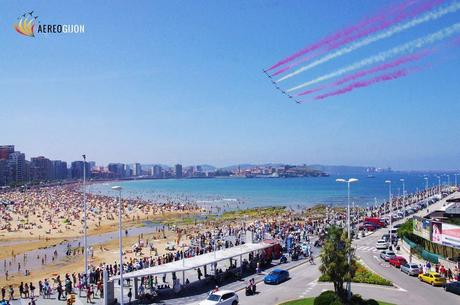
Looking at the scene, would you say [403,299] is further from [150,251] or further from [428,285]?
[150,251]

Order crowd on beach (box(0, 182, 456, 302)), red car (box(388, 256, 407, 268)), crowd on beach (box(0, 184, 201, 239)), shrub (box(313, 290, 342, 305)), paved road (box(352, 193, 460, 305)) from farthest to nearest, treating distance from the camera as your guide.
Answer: crowd on beach (box(0, 184, 201, 239)) < red car (box(388, 256, 407, 268)) < crowd on beach (box(0, 182, 456, 302)) < paved road (box(352, 193, 460, 305)) < shrub (box(313, 290, 342, 305))

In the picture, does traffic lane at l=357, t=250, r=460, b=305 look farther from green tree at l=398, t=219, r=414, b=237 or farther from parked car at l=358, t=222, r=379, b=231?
parked car at l=358, t=222, r=379, b=231

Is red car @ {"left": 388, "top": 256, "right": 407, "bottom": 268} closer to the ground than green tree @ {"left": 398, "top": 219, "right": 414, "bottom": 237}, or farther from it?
closer to the ground

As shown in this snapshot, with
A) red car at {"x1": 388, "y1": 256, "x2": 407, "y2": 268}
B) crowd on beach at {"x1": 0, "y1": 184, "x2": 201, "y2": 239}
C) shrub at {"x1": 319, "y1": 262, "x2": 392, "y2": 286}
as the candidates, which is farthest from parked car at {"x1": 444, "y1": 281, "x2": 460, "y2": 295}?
crowd on beach at {"x1": 0, "y1": 184, "x2": 201, "y2": 239}

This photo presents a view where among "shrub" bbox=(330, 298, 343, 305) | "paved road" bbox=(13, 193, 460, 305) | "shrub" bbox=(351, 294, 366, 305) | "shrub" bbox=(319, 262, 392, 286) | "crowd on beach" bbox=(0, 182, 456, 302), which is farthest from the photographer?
"crowd on beach" bbox=(0, 182, 456, 302)

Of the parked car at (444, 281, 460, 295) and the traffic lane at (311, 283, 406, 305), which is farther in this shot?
the parked car at (444, 281, 460, 295)

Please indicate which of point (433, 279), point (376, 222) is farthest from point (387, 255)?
point (376, 222)

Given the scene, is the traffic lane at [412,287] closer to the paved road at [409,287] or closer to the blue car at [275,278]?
the paved road at [409,287]

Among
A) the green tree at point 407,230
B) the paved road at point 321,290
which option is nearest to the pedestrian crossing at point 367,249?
the green tree at point 407,230
